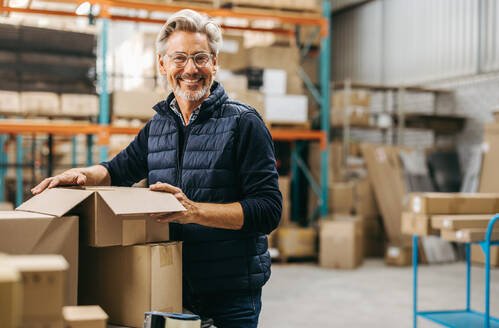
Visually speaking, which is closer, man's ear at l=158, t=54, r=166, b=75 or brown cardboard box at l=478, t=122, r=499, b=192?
man's ear at l=158, t=54, r=166, b=75

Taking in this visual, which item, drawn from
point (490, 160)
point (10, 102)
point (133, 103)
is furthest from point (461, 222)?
point (10, 102)

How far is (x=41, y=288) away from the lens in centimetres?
101

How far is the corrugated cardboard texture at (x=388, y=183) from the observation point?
26.4ft

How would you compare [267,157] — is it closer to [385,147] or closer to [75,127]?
[75,127]

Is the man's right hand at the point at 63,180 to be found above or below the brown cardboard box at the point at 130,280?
above

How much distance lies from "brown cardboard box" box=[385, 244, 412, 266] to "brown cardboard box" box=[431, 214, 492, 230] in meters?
3.38

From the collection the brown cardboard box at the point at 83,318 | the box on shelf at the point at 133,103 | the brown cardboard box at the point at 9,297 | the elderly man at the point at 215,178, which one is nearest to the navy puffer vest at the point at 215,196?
the elderly man at the point at 215,178

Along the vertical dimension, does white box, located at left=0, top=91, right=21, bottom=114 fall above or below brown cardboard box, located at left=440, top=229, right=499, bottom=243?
above

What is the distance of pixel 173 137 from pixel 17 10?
18.2 feet

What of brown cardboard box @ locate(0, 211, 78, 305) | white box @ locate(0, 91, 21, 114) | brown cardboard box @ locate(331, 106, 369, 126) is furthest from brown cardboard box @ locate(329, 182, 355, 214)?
brown cardboard box @ locate(0, 211, 78, 305)

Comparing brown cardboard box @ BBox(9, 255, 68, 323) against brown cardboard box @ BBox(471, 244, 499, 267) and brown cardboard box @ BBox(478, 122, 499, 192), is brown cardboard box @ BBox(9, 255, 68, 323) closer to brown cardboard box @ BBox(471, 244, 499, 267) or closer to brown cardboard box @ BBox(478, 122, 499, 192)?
brown cardboard box @ BBox(471, 244, 499, 267)

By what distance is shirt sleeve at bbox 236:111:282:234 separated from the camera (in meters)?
1.82

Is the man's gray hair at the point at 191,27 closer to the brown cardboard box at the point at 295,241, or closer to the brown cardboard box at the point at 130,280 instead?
the brown cardboard box at the point at 130,280

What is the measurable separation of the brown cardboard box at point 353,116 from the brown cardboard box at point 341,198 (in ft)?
3.71
